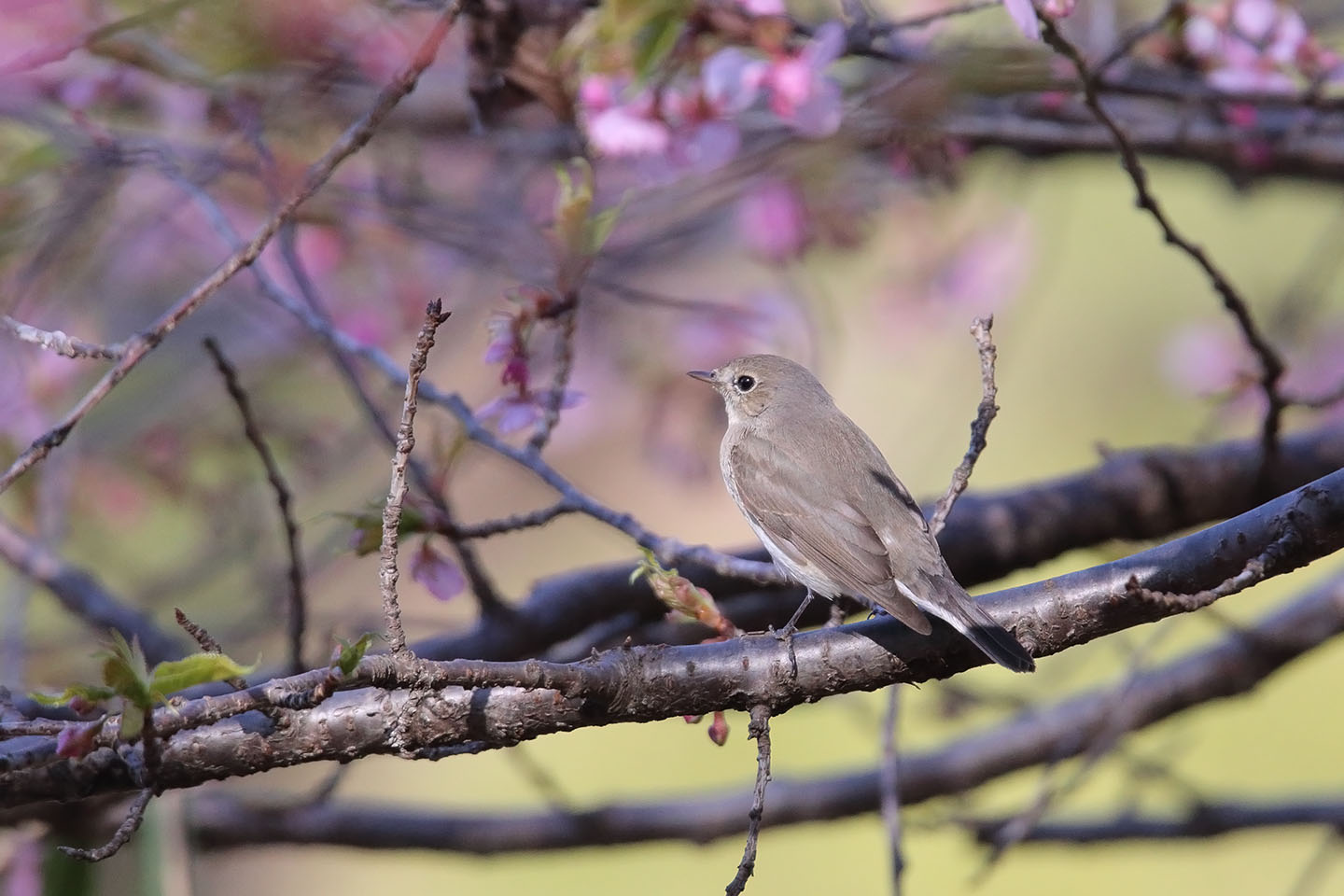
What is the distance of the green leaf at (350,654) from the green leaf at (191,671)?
3.9 inches

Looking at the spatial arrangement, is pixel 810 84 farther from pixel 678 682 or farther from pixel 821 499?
pixel 678 682

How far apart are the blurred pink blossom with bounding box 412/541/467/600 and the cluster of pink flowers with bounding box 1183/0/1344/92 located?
201 centimetres

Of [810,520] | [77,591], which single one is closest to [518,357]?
[810,520]

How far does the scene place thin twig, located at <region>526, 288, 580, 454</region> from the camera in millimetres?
2232

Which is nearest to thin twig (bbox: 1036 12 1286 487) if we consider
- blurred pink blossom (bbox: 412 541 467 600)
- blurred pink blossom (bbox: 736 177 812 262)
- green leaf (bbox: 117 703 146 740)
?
blurred pink blossom (bbox: 736 177 812 262)

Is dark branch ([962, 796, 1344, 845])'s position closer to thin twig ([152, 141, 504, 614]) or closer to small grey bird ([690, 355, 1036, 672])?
small grey bird ([690, 355, 1036, 672])

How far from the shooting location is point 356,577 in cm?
811

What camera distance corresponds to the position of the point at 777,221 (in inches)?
146

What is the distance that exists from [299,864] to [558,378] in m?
6.35

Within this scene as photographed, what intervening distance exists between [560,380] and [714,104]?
71 centimetres

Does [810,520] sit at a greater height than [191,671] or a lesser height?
greater

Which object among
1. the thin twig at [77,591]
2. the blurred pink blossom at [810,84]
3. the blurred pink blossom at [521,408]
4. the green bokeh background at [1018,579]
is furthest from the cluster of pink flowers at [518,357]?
the green bokeh background at [1018,579]

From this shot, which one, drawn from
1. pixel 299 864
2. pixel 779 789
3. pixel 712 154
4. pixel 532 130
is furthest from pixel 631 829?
pixel 299 864

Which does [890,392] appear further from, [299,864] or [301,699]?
[301,699]
